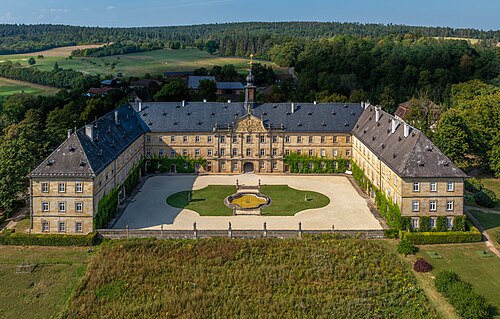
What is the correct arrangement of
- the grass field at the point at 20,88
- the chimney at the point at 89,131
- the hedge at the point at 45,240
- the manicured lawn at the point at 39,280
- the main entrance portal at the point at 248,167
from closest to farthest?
the manicured lawn at the point at 39,280 < the hedge at the point at 45,240 < the chimney at the point at 89,131 < the main entrance portal at the point at 248,167 < the grass field at the point at 20,88

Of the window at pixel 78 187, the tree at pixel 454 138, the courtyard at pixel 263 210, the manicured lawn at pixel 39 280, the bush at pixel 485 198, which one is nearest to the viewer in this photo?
the manicured lawn at pixel 39 280

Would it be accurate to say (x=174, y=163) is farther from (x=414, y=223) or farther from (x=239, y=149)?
(x=414, y=223)

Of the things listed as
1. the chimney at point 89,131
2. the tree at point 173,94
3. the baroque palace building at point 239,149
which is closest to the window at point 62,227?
the baroque palace building at point 239,149

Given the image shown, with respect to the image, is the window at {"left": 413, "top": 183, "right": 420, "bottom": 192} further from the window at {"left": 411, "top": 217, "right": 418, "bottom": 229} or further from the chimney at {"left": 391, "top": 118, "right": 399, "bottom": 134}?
the chimney at {"left": 391, "top": 118, "right": 399, "bottom": 134}

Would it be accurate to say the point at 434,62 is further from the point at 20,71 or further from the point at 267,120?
the point at 20,71

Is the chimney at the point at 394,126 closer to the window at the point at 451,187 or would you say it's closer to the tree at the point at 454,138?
the window at the point at 451,187

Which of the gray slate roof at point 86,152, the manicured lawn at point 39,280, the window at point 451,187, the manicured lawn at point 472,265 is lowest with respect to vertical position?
the manicured lawn at point 39,280

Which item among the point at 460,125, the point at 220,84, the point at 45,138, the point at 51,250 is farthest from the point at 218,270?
the point at 220,84

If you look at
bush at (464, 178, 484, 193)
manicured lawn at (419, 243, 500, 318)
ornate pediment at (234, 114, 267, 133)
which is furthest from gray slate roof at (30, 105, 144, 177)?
bush at (464, 178, 484, 193)
